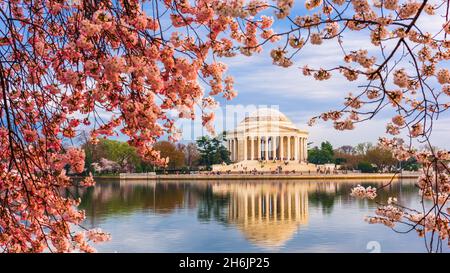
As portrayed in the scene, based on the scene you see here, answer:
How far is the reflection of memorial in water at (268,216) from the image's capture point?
2158 centimetres

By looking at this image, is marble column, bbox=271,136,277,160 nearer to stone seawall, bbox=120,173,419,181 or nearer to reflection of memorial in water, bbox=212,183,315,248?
stone seawall, bbox=120,173,419,181

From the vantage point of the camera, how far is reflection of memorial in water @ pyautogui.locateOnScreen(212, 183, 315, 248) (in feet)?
70.8

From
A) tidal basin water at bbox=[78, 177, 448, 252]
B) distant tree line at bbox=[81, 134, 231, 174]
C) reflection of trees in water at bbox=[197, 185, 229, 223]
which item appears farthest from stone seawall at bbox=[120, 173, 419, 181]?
tidal basin water at bbox=[78, 177, 448, 252]

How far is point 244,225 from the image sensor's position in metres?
24.6

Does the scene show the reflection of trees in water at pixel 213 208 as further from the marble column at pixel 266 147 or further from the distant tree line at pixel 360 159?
the marble column at pixel 266 147

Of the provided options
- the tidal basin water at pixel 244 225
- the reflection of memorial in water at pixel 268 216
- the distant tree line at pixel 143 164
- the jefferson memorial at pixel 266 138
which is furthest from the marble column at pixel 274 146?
the tidal basin water at pixel 244 225

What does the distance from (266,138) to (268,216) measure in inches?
2367

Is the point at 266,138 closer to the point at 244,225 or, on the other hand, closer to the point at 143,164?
the point at 143,164

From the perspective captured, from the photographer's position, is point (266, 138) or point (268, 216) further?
point (266, 138)

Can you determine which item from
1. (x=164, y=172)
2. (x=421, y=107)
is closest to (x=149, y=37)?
(x=421, y=107)

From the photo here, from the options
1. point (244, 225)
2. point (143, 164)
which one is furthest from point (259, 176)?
point (244, 225)

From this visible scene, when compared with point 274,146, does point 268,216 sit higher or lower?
lower

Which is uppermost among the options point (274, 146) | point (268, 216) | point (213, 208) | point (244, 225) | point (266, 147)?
point (274, 146)
